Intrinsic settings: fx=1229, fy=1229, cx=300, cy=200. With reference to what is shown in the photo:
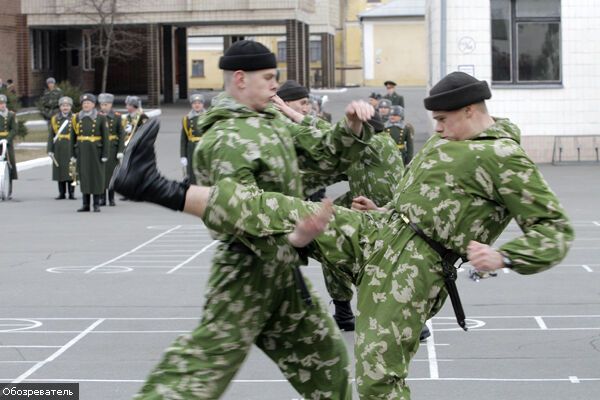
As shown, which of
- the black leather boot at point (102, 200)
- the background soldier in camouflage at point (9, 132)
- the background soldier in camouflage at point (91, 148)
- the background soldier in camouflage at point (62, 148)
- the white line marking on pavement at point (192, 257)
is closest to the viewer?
the white line marking on pavement at point (192, 257)

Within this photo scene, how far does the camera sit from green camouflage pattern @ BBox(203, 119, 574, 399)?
215 inches

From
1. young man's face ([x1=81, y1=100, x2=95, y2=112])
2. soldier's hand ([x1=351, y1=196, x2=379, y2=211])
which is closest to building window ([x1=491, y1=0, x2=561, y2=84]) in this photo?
young man's face ([x1=81, y1=100, x2=95, y2=112])

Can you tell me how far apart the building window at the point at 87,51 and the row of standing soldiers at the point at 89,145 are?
34.2 m

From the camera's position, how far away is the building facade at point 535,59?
27.3 meters

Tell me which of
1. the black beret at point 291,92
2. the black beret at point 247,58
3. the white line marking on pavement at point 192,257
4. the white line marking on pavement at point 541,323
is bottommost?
the white line marking on pavement at point 541,323

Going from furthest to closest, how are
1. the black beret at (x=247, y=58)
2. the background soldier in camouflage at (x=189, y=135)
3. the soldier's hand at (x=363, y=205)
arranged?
the background soldier in camouflage at (x=189, y=135), the soldier's hand at (x=363, y=205), the black beret at (x=247, y=58)

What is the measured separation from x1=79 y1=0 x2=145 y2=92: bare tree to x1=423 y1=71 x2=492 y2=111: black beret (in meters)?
41.5

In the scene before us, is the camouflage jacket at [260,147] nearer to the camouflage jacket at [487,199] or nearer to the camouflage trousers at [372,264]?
the camouflage trousers at [372,264]

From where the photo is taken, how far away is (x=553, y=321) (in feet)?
34.5

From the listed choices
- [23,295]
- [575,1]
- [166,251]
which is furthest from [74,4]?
[23,295]

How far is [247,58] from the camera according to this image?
19.7 ft

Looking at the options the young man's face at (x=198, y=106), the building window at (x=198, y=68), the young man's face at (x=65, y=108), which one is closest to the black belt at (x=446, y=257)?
the young man's face at (x=198, y=106)

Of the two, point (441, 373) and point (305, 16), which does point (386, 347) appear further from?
point (305, 16)

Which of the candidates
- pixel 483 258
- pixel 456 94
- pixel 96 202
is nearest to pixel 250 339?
pixel 483 258
